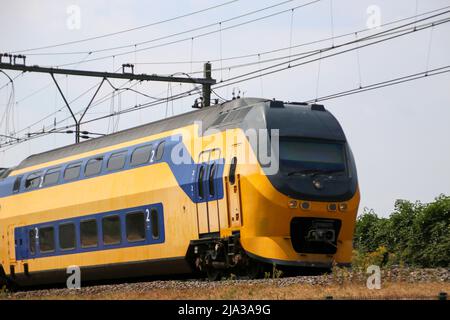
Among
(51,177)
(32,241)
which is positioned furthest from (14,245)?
(51,177)

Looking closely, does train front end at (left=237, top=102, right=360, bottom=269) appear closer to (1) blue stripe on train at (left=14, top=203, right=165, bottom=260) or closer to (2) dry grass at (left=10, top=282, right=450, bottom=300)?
(2) dry grass at (left=10, top=282, right=450, bottom=300)

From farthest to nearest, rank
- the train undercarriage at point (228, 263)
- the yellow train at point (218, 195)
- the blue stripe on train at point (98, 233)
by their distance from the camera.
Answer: the blue stripe on train at point (98, 233), the train undercarriage at point (228, 263), the yellow train at point (218, 195)

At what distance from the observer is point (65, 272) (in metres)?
26.7

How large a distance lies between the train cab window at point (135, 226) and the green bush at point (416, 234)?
7428 mm

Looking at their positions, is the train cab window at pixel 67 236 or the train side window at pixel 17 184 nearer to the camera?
the train cab window at pixel 67 236

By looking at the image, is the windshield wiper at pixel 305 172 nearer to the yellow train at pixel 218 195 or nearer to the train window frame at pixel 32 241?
the yellow train at pixel 218 195

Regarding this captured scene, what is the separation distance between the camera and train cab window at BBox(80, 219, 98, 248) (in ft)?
82.4

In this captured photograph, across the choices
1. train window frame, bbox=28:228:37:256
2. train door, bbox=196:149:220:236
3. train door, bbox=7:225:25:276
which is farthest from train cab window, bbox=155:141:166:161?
train door, bbox=7:225:25:276

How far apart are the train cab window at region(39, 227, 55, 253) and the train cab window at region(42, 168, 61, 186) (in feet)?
4.76

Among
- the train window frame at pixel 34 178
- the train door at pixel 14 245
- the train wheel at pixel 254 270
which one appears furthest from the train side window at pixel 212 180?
the train door at pixel 14 245

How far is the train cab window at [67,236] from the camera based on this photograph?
26297mm

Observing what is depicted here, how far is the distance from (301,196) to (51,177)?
11.0 metres
